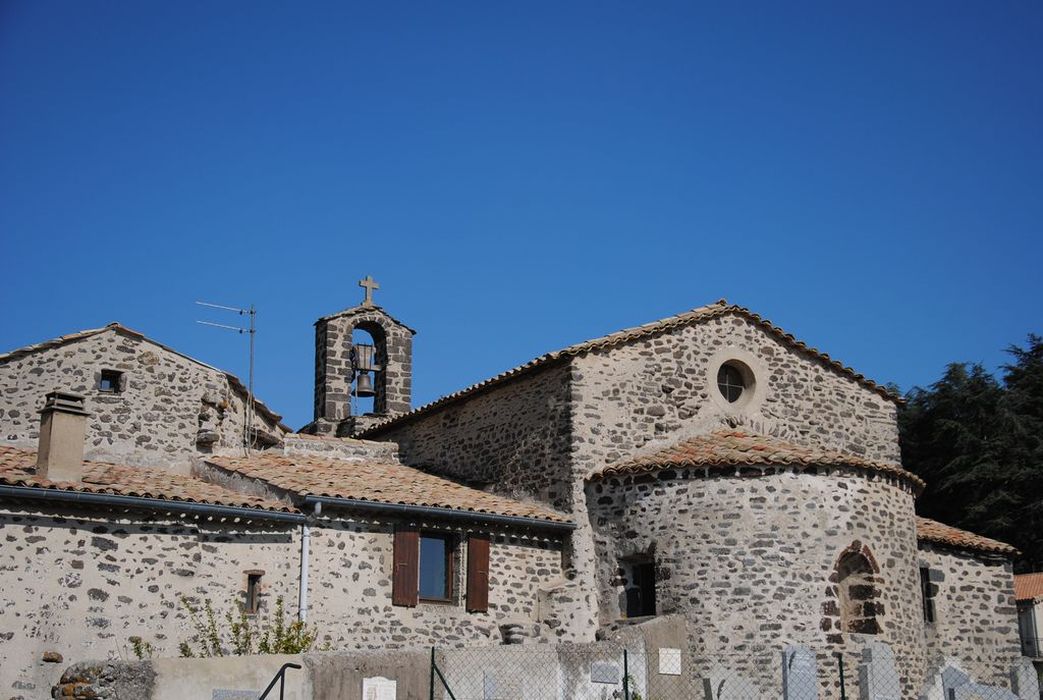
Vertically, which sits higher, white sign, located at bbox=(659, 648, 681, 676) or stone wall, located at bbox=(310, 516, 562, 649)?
stone wall, located at bbox=(310, 516, 562, 649)

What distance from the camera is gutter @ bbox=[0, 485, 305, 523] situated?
16.0 metres

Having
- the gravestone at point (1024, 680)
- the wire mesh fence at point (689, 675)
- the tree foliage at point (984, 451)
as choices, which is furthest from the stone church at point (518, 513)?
the tree foliage at point (984, 451)

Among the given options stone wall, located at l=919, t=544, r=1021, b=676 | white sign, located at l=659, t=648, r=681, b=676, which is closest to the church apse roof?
stone wall, located at l=919, t=544, r=1021, b=676

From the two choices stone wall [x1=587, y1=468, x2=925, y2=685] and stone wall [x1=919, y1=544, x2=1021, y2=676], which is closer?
stone wall [x1=587, y1=468, x2=925, y2=685]

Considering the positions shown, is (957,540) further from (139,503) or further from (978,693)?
(139,503)

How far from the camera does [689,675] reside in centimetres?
1764

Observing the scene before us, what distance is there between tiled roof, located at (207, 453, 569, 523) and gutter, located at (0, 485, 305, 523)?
0.67m

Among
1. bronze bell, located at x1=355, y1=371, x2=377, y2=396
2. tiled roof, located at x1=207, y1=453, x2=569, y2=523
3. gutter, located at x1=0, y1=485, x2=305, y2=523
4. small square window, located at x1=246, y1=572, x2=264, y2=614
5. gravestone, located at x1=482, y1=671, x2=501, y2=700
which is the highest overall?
bronze bell, located at x1=355, y1=371, x2=377, y2=396

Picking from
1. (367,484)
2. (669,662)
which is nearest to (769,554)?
(669,662)

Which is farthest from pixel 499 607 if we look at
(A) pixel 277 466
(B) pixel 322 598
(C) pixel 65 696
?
(C) pixel 65 696

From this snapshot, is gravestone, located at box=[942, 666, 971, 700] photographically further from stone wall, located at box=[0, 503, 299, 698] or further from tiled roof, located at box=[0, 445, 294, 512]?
tiled roof, located at box=[0, 445, 294, 512]

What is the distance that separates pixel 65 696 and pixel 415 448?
13.1 metres

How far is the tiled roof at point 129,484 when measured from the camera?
1644cm

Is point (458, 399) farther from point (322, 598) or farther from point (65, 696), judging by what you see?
point (65, 696)
